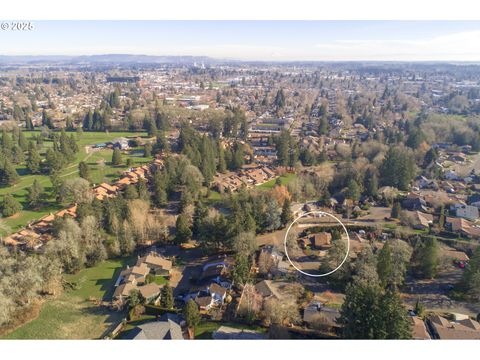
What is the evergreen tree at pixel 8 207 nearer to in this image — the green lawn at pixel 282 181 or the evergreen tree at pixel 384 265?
the green lawn at pixel 282 181

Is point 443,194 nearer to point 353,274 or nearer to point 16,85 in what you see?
point 353,274

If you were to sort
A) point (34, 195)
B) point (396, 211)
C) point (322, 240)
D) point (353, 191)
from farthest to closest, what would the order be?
point (353, 191) < point (34, 195) < point (396, 211) < point (322, 240)

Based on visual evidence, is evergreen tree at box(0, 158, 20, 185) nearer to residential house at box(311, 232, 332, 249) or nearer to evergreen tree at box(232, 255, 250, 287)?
evergreen tree at box(232, 255, 250, 287)

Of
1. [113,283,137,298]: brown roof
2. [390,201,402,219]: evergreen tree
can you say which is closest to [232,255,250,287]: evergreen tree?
[113,283,137,298]: brown roof

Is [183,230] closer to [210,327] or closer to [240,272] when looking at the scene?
[240,272]

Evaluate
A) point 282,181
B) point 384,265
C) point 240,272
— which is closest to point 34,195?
point 240,272

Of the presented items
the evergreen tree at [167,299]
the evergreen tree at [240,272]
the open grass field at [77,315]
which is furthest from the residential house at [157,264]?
the evergreen tree at [240,272]
